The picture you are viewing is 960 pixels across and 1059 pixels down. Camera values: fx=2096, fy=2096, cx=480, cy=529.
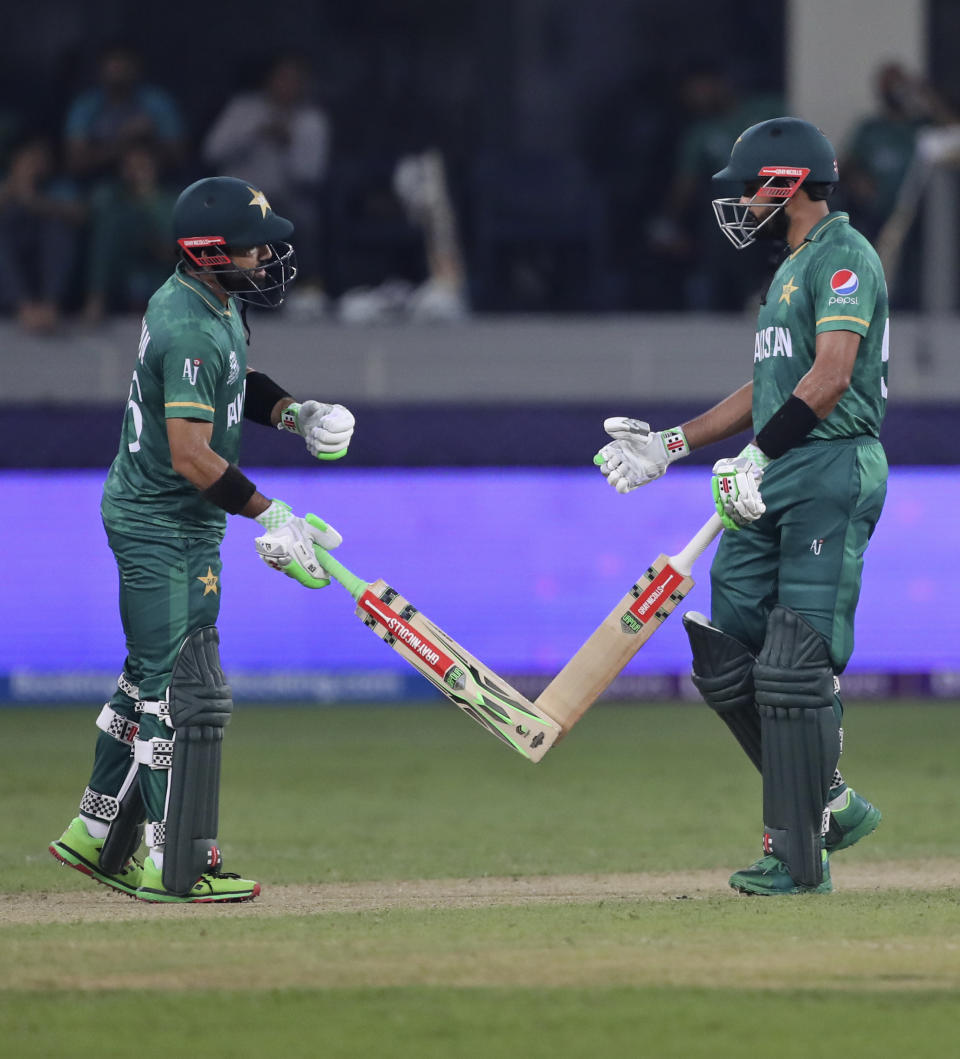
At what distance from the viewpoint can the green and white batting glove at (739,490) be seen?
606cm

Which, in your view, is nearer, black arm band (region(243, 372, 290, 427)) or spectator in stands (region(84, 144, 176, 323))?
black arm band (region(243, 372, 290, 427))

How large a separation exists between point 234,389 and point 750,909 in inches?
88.1

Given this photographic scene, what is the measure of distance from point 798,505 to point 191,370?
187cm

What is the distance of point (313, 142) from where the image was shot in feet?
44.8

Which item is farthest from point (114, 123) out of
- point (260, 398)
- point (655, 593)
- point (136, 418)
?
point (655, 593)

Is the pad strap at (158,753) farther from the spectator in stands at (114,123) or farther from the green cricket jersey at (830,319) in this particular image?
the spectator in stands at (114,123)

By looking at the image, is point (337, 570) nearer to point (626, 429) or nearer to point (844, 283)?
point (626, 429)

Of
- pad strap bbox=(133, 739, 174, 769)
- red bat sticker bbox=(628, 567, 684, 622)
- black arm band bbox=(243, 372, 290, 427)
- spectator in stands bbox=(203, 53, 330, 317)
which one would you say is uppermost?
spectator in stands bbox=(203, 53, 330, 317)

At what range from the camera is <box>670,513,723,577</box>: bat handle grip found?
21.2 ft

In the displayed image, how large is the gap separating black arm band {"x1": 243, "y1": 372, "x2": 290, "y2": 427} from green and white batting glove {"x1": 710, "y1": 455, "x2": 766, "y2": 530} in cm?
164

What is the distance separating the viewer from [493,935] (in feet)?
18.1

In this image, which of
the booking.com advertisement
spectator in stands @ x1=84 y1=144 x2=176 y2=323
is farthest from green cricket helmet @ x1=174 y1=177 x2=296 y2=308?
spectator in stands @ x1=84 y1=144 x2=176 y2=323

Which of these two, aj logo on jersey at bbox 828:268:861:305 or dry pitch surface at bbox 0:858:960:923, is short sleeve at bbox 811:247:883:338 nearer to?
aj logo on jersey at bbox 828:268:861:305

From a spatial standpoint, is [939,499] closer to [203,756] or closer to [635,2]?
[635,2]
